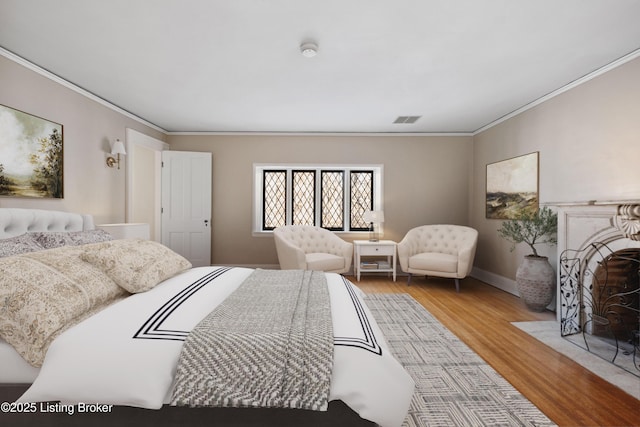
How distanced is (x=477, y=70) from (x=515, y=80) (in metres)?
0.52

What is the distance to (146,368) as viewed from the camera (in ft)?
3.57

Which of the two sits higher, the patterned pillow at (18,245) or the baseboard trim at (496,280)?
the patterned pillow at (18,245)

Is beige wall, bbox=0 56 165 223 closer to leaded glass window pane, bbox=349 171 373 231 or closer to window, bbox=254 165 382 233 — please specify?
window, bbox=254 165 382 233

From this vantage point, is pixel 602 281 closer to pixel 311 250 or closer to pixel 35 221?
pixel 311 250

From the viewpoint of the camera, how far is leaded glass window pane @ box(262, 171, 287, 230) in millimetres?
5195

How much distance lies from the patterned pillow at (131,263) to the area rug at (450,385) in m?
1.60

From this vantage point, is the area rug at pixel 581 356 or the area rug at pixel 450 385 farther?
the area rug at pixel 581 356

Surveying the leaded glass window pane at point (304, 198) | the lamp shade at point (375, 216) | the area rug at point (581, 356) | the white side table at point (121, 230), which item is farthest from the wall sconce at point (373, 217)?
the white side table at point (121, 230)

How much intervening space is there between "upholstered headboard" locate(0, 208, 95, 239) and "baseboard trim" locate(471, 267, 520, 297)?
4.73 m

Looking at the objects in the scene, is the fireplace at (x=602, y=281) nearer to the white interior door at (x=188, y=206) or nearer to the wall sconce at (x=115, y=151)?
the white interior door at (x=188, y=206)

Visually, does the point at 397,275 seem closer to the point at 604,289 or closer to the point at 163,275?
the point at 604,289

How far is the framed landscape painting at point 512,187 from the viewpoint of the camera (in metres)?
3.59

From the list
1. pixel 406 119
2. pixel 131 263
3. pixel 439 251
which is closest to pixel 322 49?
pixel 131 263

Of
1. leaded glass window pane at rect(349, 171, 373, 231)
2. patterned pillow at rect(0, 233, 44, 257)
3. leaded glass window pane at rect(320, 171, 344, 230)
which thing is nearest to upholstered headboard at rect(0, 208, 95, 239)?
patterned pillow at rect(0, 233, 44, 257)
